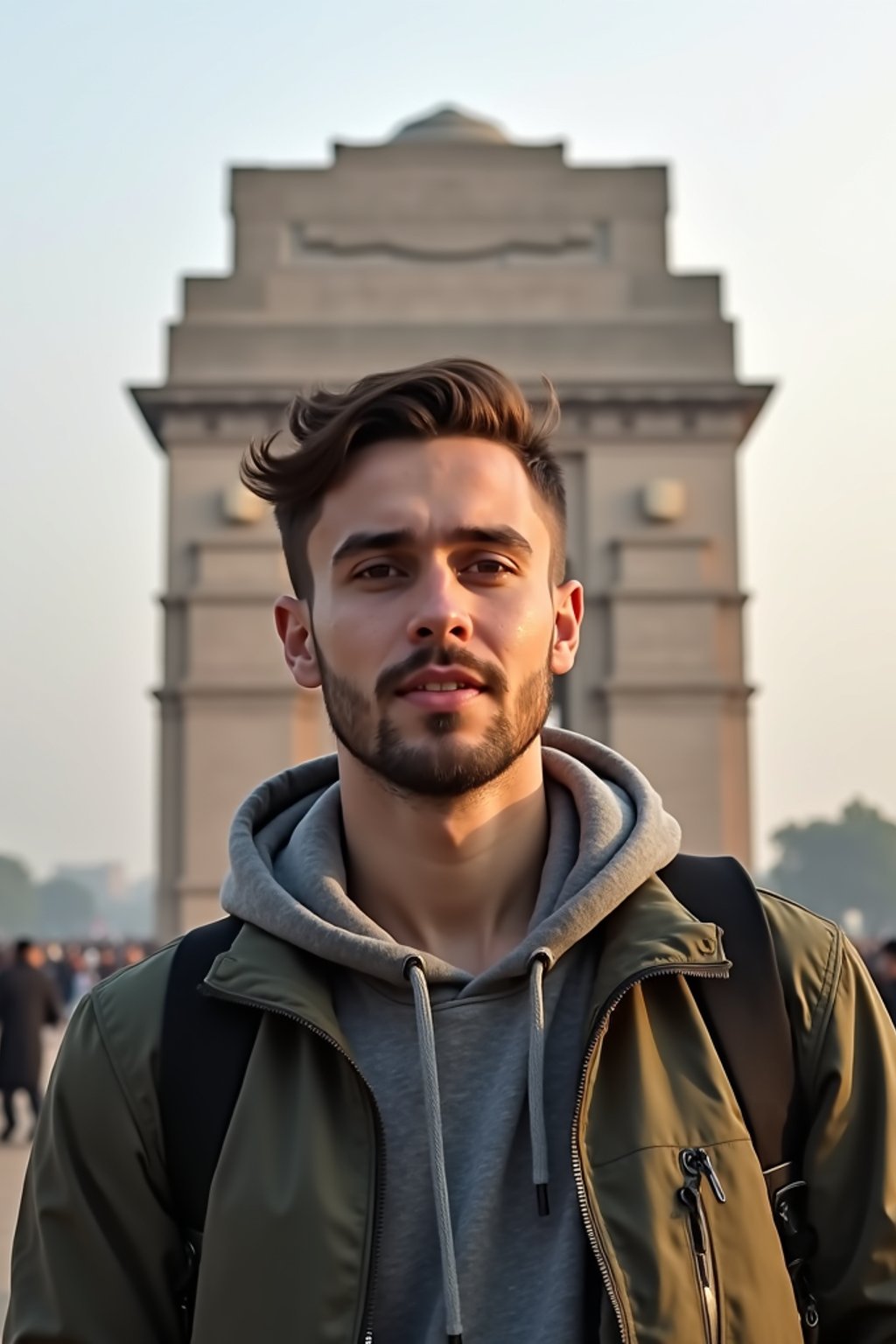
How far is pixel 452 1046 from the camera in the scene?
2.14 metres

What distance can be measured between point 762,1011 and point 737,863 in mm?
236

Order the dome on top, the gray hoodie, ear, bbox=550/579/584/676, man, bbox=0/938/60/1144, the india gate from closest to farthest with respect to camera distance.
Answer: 1. the gray hoodie
2. ear, bbox=550/579/584/676
3. man, bbox=0/938/60/1144
4. the india gate
5. the dome on top

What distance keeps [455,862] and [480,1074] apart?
0.27 metres

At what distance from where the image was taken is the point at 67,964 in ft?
105

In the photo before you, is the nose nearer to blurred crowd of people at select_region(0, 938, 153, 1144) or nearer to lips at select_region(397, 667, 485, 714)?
lips at select_region(397, 667, 485, 714)

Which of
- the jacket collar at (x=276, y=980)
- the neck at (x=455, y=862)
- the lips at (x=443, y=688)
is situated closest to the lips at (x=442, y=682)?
the lips at (x=443, y=688)

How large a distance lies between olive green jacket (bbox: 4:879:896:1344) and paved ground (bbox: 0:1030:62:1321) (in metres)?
3.61

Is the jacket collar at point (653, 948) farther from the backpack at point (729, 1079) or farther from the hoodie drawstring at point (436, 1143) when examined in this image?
the hoodie drawstring at point (436, 1143)

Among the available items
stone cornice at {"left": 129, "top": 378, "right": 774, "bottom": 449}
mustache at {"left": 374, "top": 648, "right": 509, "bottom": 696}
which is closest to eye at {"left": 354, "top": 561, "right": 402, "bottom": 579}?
mustache at {"left": 374, "top": 648, "right": 509, "bottom": 696}

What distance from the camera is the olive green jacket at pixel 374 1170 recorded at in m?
1.95

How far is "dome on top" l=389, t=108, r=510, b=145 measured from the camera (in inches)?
805

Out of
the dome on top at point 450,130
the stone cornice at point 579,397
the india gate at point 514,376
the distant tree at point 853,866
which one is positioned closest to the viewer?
the india gate at point 514,376

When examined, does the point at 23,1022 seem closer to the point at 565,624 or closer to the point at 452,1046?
the point at 565,624

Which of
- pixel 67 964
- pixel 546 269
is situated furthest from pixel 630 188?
pixel 67 964
